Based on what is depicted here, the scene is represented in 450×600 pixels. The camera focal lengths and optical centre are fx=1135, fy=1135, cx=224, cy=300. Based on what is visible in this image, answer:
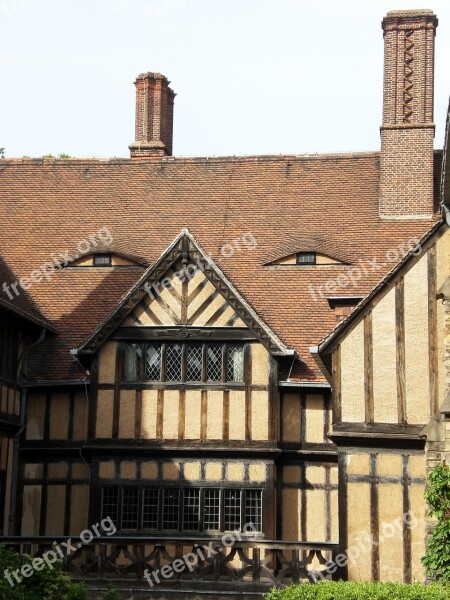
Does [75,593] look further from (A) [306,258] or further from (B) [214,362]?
(A) [306,258]

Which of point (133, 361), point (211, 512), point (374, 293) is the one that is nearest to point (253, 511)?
point (211, 512)

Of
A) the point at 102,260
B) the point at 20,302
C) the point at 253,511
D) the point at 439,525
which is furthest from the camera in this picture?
the point at 102,260

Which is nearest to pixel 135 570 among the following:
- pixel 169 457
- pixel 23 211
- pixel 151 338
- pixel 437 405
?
pixel 169 457

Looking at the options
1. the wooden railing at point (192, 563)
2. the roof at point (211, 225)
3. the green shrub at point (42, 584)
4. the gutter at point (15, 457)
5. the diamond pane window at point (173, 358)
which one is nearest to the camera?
the green shrub at point (42, 584)

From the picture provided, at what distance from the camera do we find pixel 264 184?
89.0ft

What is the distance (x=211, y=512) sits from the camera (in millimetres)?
21797

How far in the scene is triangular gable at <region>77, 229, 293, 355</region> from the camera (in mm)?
22141

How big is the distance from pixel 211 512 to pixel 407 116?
10477 millimetres

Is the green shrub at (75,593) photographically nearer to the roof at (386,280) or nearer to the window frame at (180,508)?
the window frame at (180,508)

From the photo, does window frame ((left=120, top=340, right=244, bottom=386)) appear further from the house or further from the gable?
the gable

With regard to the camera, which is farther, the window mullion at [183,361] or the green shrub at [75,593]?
the window mullion at [183,361]

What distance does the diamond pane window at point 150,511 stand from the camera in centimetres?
2194

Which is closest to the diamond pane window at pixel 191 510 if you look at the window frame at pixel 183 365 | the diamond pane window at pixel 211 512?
the diamond pane window at pixel 211 512

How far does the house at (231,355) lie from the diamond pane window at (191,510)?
43 mm
